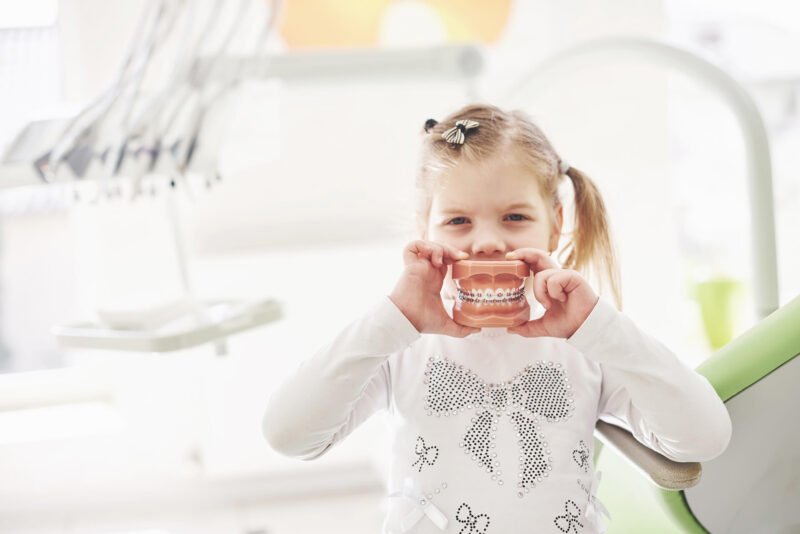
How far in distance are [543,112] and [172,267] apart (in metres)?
1.22

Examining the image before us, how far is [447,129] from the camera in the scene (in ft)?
4.25

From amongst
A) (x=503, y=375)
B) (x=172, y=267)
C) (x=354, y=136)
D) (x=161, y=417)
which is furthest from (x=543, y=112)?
(x=503, y=375)

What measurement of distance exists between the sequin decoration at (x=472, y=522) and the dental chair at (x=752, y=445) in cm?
21

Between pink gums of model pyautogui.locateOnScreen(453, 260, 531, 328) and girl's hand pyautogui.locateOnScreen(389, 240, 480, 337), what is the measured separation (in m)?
0.05

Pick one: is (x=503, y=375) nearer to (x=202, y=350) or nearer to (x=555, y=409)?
(x=555, y=409)

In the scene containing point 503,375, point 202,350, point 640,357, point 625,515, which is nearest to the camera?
point 640,357

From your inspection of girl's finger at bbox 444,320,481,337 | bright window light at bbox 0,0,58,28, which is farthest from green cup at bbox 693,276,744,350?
bright window light at bbox 0,0,58,28

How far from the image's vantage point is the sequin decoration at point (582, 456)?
1189mm

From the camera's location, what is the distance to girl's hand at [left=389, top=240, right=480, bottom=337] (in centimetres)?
115

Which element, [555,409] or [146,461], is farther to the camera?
[146,461]

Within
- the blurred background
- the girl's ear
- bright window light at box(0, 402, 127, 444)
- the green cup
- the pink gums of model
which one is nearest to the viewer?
the pink gums of model

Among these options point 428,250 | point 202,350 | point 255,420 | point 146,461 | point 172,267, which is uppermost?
point 428,250

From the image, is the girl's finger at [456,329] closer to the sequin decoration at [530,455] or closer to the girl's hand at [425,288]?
the girl's hand at [425,288]

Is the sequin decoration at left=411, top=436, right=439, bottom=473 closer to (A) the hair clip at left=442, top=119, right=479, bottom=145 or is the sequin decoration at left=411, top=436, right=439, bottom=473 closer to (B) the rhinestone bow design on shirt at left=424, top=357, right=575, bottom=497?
(B) the rhinestone bow design on shirt at left=424, top=357, right=575, bottom=497
